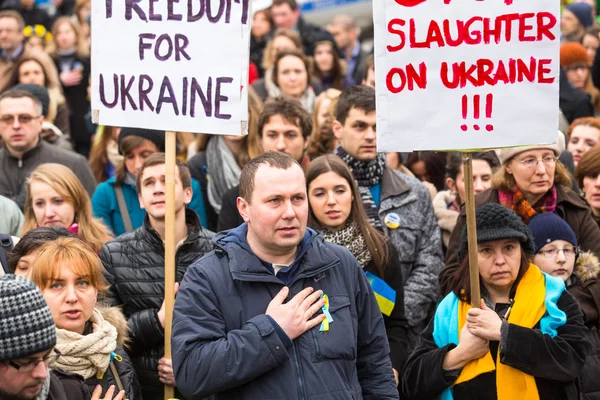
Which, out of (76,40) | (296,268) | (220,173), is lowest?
(296,268)

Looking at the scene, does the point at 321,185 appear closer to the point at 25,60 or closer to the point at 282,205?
the point at 282,205

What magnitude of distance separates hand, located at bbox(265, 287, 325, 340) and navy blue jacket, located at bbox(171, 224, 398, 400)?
0.04 meters

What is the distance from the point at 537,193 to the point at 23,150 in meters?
3.92

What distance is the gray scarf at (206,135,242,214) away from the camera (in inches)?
316

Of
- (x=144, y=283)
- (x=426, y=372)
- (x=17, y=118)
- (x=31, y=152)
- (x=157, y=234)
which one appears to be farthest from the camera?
(x=31, y=152)

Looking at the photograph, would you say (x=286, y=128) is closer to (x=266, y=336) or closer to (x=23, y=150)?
(x=23, y=150)

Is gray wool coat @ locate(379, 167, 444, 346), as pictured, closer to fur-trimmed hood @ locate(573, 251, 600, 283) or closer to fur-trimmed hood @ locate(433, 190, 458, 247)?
fur-trimmed hood @ locate(433, 190, 458, 247)

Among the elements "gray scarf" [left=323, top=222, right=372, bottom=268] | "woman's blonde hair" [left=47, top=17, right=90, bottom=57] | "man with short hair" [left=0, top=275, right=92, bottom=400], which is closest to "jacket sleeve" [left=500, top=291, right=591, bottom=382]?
"gray scarf" [left=323, top=222, right=372, bottom=268]

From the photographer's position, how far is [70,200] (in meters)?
6.86

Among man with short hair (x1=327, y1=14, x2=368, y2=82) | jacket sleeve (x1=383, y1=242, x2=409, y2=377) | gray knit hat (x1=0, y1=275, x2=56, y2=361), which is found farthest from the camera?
man with short hair (x1=327, y1=14, x2=368, y2=82)

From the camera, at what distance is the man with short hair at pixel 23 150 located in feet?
26.8

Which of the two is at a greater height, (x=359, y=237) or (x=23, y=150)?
(x=23, y=150)

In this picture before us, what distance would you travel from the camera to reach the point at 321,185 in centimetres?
637

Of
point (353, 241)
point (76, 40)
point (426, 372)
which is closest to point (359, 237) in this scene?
point (353, 241)
